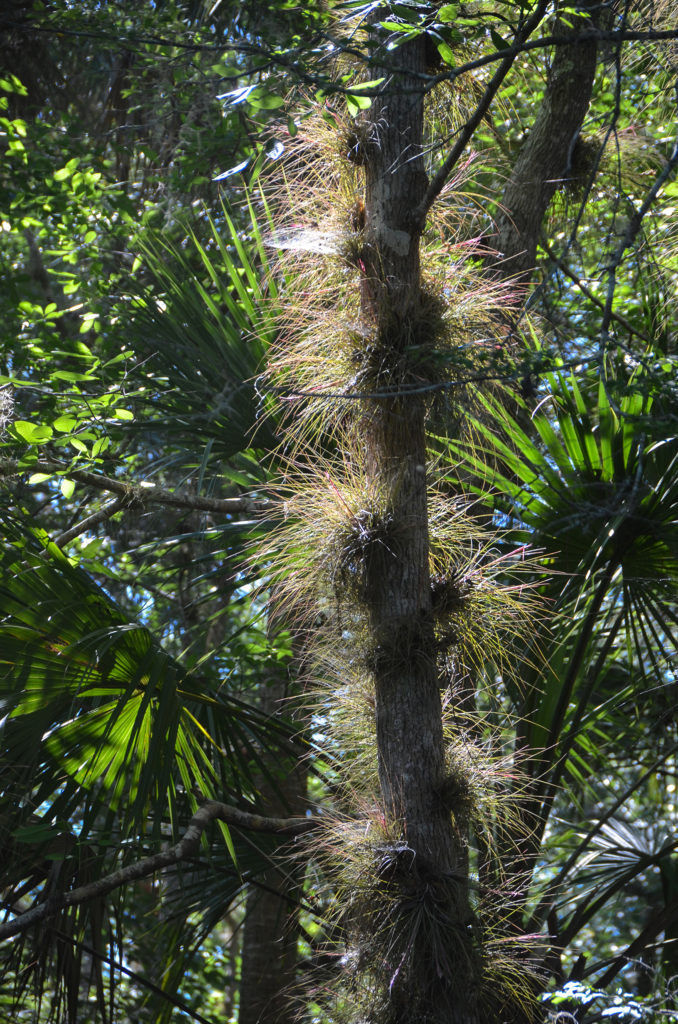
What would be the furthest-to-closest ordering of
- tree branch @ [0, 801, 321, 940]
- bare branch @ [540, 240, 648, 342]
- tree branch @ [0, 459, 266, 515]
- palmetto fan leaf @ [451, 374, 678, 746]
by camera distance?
tree branch @ [0, 459, 266, 515] → palmetto fan leaf @ [451, 374, 678, 746] → bare branch @ [540, 240, 648, 342] → tree branch @ [0, 801, 321, 940]

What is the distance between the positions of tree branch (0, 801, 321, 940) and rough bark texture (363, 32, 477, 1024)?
1.09 ft

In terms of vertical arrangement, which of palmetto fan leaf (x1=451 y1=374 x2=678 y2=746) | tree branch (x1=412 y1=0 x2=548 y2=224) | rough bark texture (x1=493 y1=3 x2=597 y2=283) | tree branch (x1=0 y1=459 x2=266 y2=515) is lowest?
palmetto fan leaf (x1=451 y1=374 x2=678 y2=746)

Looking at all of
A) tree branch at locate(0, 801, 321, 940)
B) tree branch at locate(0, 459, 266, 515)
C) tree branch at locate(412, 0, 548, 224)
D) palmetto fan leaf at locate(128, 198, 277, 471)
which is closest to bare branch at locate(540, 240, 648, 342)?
tree branch at locate(412, 0, 548, 224)

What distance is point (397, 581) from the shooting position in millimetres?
2520

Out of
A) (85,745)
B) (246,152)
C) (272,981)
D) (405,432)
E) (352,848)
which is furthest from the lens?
(246,152)

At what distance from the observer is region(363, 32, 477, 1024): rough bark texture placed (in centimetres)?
227

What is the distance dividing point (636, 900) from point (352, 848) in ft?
17.3

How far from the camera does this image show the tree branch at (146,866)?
6.99 feet

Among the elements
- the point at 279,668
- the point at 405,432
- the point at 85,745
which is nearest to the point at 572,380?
the point at 405,432

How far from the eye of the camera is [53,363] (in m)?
4.88

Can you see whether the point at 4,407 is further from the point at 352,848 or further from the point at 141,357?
the point at 352,848

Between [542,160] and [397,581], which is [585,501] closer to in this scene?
[397,581]

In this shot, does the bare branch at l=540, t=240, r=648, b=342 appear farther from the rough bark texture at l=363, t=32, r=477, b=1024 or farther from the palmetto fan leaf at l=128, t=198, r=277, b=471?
the palmetto fan leaf at l=128, t=198, r=277, b=471

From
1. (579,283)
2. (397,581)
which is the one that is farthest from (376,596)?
(579,283)
